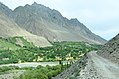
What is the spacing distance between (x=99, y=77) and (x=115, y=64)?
16021 millimetres

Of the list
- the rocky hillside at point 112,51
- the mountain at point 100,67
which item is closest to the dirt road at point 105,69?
the mountain at point 100,67

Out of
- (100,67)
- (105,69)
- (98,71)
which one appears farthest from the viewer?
(105,69)

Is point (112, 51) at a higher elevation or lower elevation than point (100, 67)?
higher

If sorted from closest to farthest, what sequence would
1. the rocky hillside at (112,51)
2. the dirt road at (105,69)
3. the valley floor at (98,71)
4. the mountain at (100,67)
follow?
1. the valley floor at (98,71)
2. the mountain at (100,67)
3. the dirt road at (105,69)
4. the rocky hillside at (112,51)

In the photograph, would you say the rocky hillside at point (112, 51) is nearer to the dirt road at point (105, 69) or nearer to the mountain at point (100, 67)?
the mountain at point (100, 67)

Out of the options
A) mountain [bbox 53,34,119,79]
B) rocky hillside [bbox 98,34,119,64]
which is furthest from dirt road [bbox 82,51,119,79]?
rocky hillside [bbox 98,34,119,64]

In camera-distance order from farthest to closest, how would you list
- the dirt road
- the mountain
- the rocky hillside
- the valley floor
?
the rocky hillside
the dirt road
the mountain
the valley floor

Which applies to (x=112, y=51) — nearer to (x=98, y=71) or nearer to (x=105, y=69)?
(x=105, y=69)

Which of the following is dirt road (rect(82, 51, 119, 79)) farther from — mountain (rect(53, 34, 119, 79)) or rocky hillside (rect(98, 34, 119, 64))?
rocky hillside (rect(98, 34, 119, 64))

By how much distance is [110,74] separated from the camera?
192ft

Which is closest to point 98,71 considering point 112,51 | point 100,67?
point 100,67

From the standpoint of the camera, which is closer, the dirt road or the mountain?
the mountain

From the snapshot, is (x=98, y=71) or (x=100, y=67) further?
(x=100, y=67)

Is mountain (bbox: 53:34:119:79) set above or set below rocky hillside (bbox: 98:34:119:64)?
below
